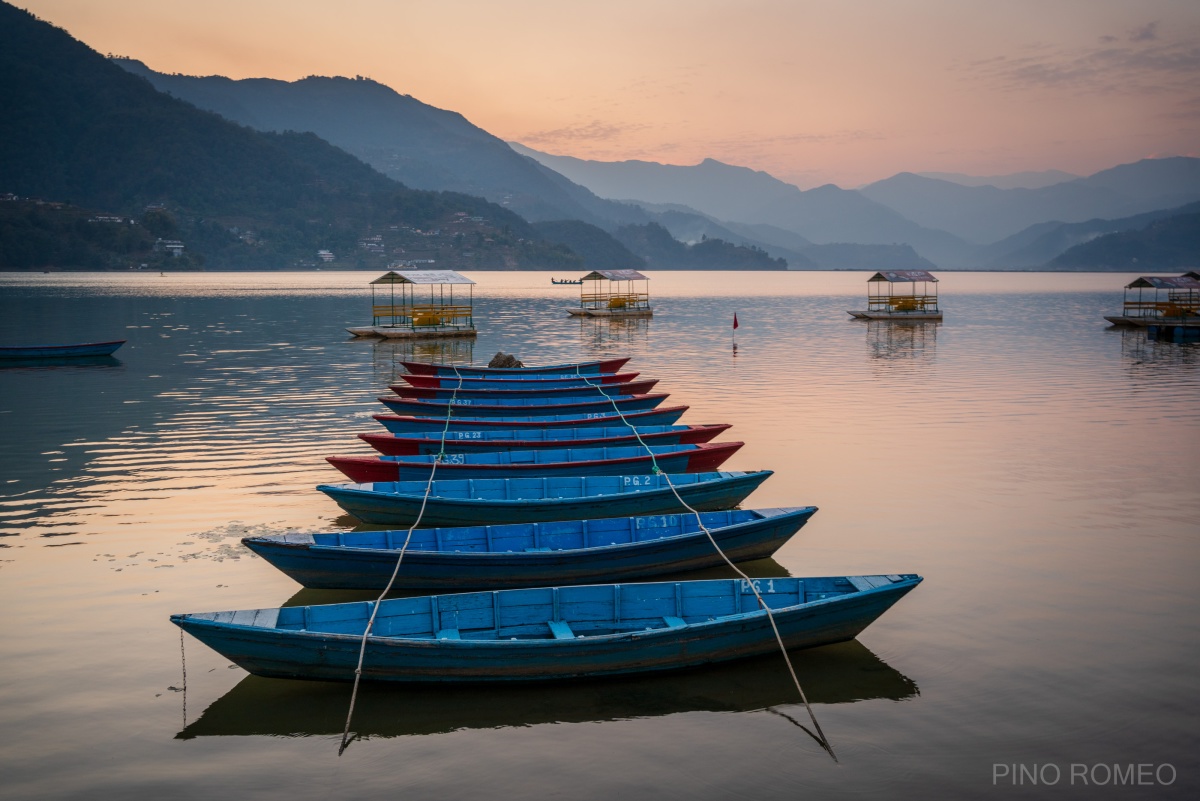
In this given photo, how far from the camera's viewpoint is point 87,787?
8.52 metres

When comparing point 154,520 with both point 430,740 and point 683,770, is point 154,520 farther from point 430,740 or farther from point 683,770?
point 683,770

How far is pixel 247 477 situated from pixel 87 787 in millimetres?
11416

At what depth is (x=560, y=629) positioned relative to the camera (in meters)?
10.3

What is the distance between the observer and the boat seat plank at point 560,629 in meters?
10.1

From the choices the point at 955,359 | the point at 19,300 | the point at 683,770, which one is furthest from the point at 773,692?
the point at 19,300

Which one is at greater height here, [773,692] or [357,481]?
[357,481]

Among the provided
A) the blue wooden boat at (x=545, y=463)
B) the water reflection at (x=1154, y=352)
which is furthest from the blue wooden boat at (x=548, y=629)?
the water reflection at (x=1154, y=352)

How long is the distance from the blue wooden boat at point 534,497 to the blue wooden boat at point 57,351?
29.6m

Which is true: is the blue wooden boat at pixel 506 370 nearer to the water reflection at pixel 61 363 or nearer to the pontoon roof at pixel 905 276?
the water reflection at pixel 61 363

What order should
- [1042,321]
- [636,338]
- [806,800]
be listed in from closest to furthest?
[806,800] < [636,338] < [1042,321]

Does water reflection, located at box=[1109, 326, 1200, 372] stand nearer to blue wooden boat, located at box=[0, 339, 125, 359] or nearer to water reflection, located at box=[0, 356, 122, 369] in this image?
blue wooden boat, located at box=[0, 339, 125, 359]

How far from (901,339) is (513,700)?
5067 centimetres

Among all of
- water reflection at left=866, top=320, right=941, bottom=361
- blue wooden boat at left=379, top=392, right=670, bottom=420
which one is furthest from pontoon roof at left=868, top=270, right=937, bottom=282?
blue wooden boat at left=379, top=392, right=670, bottom=420

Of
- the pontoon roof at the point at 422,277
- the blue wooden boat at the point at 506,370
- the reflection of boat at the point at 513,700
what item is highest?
the pontoon roof at the point at 422,277
